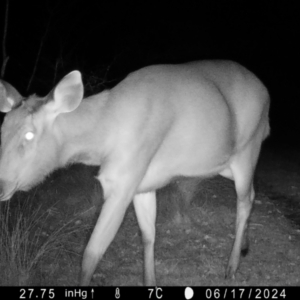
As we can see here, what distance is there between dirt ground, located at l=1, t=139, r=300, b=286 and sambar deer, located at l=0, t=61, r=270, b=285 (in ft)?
1.26

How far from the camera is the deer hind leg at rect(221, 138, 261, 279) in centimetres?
550

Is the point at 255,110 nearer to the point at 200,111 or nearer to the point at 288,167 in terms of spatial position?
the point at 200,111

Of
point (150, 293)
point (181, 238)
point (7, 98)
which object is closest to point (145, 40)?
point (181, 238)

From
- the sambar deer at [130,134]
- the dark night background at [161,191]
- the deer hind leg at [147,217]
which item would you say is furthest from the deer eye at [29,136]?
the deer hind leg at [147,217]

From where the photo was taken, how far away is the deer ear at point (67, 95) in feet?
13.3

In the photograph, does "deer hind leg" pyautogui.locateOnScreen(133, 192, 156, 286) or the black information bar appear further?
"deer hind leg" pyautogui.locateOnScreen(133, 192, 156, 286)

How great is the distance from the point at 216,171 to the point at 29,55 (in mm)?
9391

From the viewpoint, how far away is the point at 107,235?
166 inches

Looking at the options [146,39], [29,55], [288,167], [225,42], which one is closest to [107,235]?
[288,167]

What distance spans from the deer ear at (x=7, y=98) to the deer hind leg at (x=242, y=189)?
250 centimetres

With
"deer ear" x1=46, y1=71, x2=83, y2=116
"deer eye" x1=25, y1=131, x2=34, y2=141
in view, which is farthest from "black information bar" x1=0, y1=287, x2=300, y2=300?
"deer ear" x1=46, y1=71, x2=83, y2=116

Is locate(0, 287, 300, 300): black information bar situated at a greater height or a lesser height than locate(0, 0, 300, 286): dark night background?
greater

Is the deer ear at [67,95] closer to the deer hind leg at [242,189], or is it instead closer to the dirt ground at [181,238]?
the dirt ground at [181,238]

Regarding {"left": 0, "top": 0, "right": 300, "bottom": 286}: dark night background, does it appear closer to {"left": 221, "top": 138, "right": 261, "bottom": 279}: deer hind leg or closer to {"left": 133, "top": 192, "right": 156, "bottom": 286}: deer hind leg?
{"left": 221, "top": 138, "right": 261, "bottom": 279}: deer hind leg
